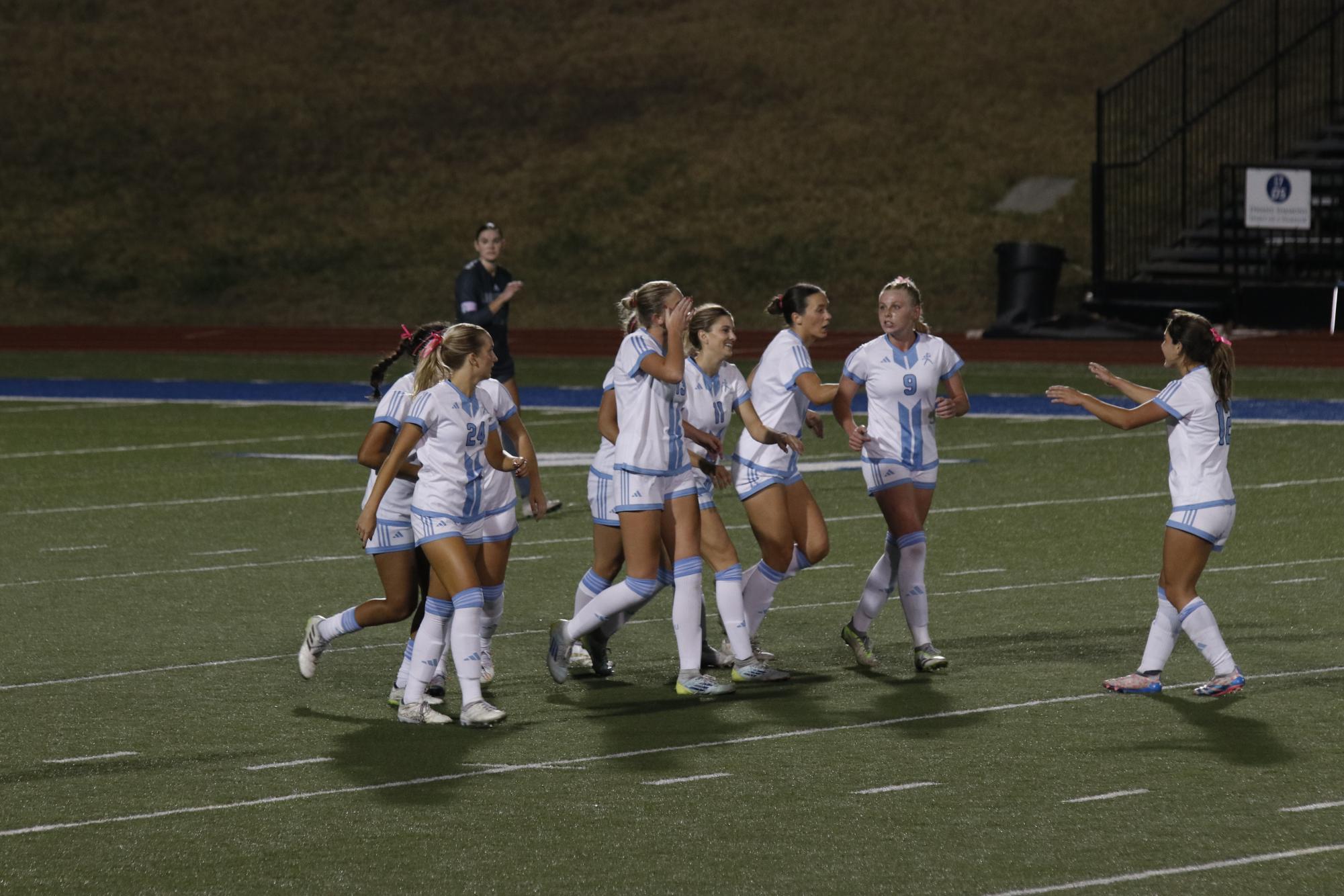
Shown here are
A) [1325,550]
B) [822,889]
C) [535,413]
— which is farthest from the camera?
[535,413]

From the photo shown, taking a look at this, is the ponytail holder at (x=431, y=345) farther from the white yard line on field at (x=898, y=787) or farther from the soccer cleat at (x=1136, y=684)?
the soccer cleat at (x=1136, y=684)

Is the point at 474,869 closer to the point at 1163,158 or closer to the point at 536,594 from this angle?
the point at 536,594

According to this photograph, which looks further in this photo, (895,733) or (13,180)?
(13,180)

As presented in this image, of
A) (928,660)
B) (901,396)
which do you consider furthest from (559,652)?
(901,396)

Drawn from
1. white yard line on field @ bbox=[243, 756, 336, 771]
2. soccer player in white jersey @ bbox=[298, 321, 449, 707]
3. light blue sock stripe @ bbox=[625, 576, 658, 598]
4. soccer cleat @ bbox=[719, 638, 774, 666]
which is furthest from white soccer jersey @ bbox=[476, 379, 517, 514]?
white yard line on field @ bbox=[243, 756, 336, 771]

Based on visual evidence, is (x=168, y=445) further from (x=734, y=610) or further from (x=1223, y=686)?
(x=1223, y=686)

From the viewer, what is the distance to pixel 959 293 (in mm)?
37969

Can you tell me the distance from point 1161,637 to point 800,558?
1.67 metres

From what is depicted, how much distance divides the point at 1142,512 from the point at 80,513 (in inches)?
291

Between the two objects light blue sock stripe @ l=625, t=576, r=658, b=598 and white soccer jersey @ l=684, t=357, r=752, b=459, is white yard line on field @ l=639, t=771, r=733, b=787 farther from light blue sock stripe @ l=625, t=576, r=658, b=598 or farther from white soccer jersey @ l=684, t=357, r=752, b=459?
white soccer jersey @ l=684, t=357, r=752, b=459

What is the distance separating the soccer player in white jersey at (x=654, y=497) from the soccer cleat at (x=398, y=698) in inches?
22.0

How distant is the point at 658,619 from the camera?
11219mm

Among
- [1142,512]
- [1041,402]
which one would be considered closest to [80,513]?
[1142,512]

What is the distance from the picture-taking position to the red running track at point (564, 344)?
1101 inches
